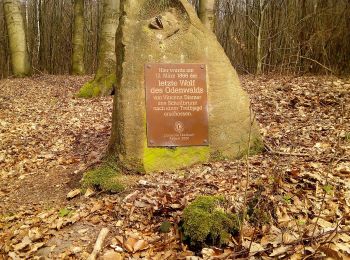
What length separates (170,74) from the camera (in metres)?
4.12

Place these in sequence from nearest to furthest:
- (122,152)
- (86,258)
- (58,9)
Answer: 1. (86,258)
2. (122,152)
3. (58,9)

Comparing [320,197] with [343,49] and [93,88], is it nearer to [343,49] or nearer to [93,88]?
[93,88]

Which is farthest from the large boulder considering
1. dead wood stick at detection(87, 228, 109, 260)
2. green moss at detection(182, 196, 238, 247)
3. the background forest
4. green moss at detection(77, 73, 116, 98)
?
green moss at detection(77, 73, 116, 98)

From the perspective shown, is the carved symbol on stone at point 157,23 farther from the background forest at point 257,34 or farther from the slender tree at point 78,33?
the slender tree at point 78,33

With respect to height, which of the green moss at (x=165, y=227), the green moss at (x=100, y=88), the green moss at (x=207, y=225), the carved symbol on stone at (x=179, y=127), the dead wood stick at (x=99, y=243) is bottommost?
the dead wood stick at (x=99, y=243)

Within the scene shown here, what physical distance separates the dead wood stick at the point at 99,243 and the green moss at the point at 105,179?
71 cm

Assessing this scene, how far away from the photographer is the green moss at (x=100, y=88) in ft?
27.8

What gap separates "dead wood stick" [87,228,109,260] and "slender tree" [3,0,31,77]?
10.6 meters

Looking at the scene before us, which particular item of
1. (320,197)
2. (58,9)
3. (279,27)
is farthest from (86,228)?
(58,9)

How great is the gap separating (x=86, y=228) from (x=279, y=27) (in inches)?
457

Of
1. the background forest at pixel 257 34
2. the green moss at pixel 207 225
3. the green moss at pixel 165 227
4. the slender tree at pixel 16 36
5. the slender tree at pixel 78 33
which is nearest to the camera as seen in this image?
the green moss at pixel 207 225

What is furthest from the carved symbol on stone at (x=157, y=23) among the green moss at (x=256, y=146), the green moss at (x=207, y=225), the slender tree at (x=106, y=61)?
the slender tree at (x=106, y=61)

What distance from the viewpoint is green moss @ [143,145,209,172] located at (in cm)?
402

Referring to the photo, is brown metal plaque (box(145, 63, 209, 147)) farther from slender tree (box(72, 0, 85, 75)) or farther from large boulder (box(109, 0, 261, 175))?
slender tree (box(72, 0, 85, 75))
